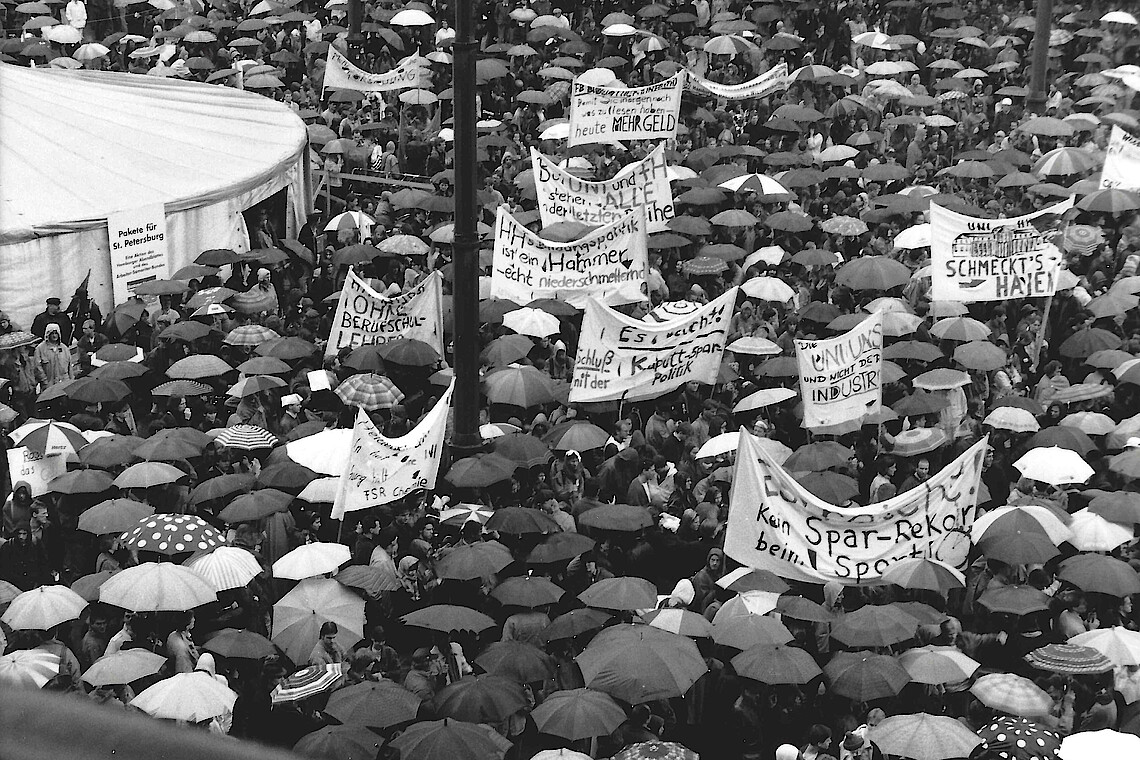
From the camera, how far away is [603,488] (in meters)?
12.2

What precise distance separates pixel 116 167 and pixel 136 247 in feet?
11.8

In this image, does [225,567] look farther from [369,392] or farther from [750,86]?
[750,86]

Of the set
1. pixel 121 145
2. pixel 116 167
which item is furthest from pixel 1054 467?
pixel 121 145

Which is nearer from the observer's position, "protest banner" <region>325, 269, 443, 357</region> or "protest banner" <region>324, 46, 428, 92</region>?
"protest banner" <region>325, 269, 443, 357</region>

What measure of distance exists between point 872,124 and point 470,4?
13.7 meters

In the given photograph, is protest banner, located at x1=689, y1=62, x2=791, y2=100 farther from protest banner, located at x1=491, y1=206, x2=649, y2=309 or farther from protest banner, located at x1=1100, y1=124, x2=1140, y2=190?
protest banner, located at x1=491, y1=206, x2=649, y2=309

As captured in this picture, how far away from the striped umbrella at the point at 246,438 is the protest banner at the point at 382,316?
2303 mm

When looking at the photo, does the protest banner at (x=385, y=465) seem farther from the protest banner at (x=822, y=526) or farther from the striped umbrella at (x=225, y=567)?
the protest banner at (x=822, y=526)

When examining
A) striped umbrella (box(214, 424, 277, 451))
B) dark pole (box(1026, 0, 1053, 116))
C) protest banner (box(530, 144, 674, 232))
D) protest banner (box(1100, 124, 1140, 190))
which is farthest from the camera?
dark pole (box(1026, 0, 1053, 116))

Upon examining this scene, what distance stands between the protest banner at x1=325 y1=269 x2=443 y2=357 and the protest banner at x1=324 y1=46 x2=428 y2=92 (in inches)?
389

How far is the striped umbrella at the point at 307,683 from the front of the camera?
8.71 metres

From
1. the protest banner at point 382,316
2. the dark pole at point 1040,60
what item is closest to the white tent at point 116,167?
the protest banner at point 382,316

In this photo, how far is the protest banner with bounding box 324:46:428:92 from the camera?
24.2m

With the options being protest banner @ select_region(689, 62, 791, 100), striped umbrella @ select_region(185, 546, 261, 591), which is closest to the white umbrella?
striped umbrella @ select_region(185, 546, 261, 591)
